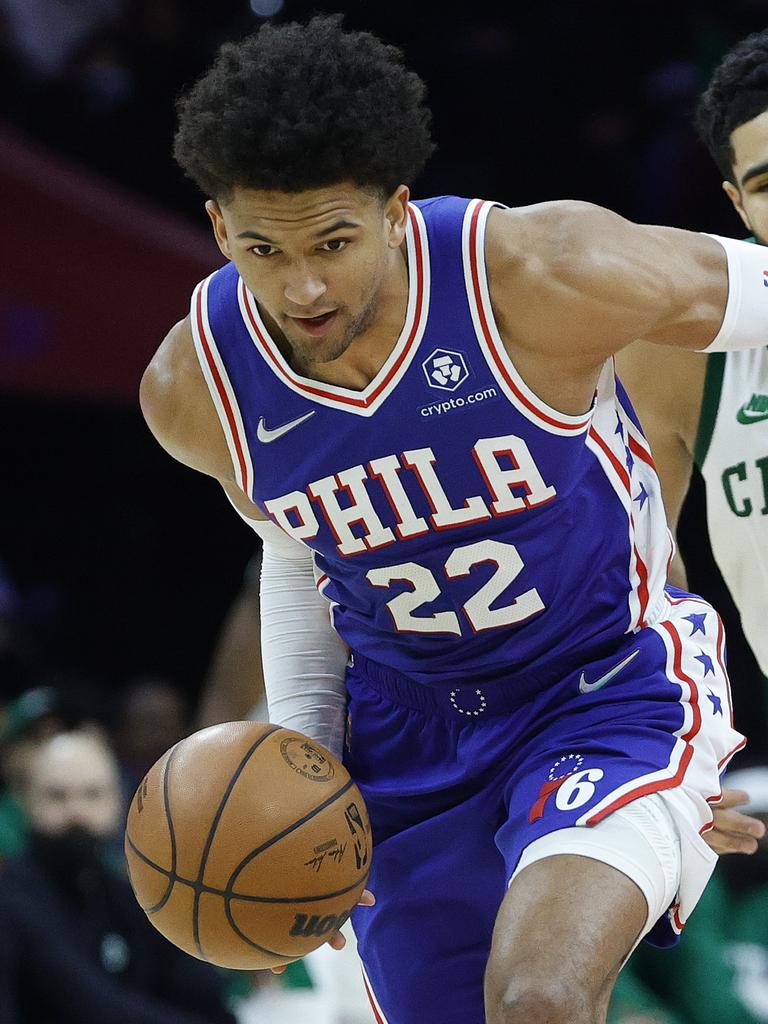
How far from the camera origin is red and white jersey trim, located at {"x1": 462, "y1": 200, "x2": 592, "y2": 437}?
3.12 meters

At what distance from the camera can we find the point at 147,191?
8156 millimetres

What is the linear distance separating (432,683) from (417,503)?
0.42 metres

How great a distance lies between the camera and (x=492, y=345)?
312cm

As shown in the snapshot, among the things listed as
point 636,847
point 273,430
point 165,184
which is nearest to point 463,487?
point 273,430

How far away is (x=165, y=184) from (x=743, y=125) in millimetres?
4688

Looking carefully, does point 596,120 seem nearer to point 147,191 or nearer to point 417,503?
point 147,191

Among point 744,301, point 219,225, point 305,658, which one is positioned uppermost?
point 219,225

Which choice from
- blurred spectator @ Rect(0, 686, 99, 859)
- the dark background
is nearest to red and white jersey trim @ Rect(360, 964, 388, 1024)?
blurred spectator @ Rect(0, 686, 99, 859)

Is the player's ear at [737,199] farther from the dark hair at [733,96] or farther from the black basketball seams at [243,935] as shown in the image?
the black basketball seams at [243,935]

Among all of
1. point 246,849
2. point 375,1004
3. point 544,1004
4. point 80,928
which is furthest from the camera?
point 80,928

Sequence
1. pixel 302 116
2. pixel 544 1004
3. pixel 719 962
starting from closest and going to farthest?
pixel 544 1004 < pixel 302 116 < pixel 719 962

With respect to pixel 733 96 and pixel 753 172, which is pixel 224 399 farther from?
pixel 733 96

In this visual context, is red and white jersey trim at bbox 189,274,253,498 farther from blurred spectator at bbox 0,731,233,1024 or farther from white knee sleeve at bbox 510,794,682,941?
blurred spectator at bbox 0,731,233,1024

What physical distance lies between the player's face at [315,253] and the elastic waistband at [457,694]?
74cm
